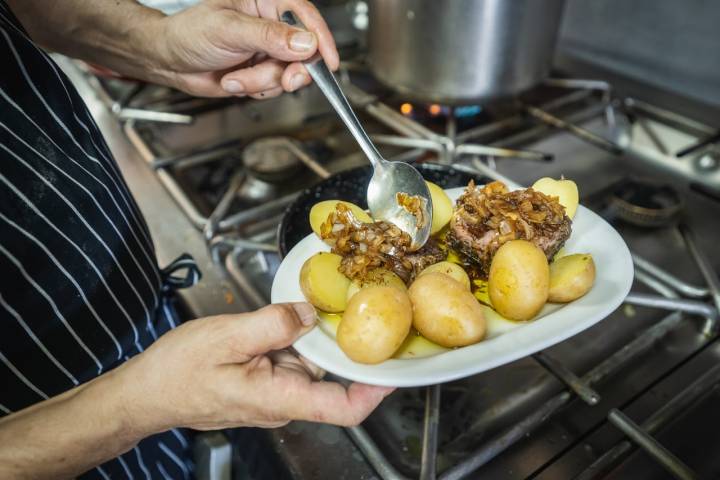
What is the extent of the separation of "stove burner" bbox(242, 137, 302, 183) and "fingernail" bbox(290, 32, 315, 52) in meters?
0.48

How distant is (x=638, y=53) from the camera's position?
1.78m

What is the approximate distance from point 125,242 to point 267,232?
0.39 meters

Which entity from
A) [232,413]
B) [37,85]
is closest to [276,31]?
[37,85]

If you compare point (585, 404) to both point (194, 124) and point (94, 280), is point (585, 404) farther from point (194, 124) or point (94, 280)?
point (194, 124)

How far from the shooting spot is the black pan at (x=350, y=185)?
1.00m

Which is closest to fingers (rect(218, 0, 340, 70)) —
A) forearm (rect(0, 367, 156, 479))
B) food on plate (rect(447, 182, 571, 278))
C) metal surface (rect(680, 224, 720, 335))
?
food on plate (rect(447, 182, 571, 278))

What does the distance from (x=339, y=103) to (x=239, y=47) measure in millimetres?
224

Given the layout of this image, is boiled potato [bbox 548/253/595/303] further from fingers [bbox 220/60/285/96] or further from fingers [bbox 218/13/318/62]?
fingers [bbox 220/60/285/96]

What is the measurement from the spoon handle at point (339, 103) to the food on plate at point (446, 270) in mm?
106

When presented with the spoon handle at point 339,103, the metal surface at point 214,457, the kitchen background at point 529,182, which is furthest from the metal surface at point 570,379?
the metal surface at point 214,457

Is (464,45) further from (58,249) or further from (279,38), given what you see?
(58,249)

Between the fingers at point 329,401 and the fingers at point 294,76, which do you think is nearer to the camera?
the fingers at point 329,401

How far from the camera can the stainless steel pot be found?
4.22 ft

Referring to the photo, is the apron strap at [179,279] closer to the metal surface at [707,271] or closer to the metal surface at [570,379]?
the metal surface at [570,379]
